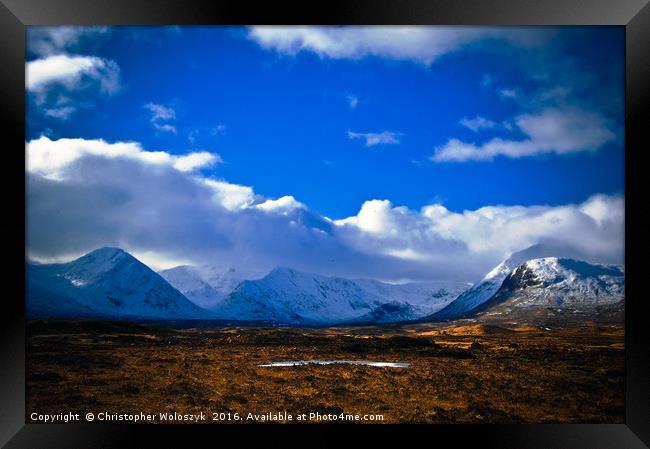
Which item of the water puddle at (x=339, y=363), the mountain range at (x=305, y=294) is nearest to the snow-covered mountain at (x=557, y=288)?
the mountain range at (x=305, y=294)

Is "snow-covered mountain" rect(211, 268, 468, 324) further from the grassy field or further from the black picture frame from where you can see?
the black picture frame

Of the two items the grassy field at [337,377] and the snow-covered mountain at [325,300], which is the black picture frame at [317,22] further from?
the snow-covered mountain at [325,300]

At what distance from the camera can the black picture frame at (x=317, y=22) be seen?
38.4 feet

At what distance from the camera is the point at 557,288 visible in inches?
774

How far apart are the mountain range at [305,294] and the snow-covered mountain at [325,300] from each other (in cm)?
5

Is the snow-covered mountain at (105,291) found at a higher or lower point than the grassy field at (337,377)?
higher

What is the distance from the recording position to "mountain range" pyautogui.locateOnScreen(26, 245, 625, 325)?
17406 mm

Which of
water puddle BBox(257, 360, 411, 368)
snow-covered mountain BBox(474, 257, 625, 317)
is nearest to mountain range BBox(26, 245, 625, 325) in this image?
snow-covered mountain BBox(474, 257, 625, 317)

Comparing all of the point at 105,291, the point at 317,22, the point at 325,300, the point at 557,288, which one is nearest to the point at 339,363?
the point at 325,300

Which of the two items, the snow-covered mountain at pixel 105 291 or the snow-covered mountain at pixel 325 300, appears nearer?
the snow-covered mountain at pixel 105 291

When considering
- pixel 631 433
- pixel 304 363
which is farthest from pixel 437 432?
pixel 304 363

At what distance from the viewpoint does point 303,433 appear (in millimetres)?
12977

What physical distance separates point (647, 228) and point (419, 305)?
12.3 meters

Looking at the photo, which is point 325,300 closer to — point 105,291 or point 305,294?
point 305,294
